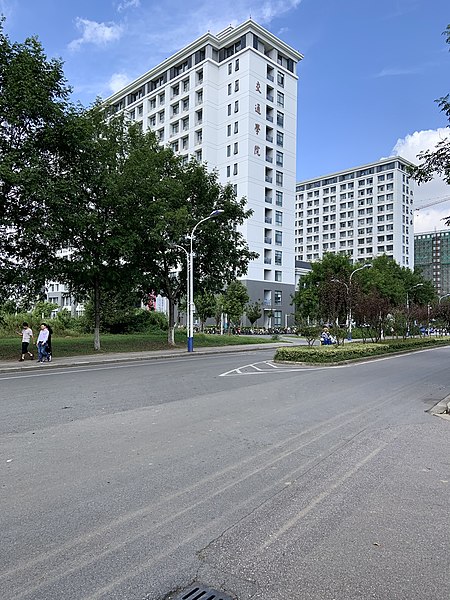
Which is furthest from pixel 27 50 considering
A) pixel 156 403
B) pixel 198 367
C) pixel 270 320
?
pixel 270 320

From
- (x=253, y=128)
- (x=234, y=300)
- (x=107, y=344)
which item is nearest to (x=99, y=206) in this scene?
(x=107, y=344)

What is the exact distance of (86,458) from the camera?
5.85 m

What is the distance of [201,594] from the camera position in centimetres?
303

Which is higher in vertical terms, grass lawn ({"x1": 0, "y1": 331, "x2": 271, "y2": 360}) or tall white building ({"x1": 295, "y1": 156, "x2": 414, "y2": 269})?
tall white building ({"x1": 295, "y1": 156, "x2": 414, "y2": 269})

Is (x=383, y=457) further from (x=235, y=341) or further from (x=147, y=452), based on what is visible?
(x=235, y=341)

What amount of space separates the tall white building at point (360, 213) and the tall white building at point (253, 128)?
1702 inches

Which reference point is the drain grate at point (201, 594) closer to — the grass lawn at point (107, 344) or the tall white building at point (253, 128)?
the grass lawn at point (107, 344)

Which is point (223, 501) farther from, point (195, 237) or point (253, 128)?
point (253, 128)

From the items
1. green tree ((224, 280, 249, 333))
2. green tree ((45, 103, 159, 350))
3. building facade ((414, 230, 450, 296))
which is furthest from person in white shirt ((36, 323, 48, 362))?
building facade ((414, 230, 450, 296))

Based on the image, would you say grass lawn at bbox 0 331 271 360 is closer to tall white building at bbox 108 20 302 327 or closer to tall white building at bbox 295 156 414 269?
tall white building at bbox 108 20 302 327

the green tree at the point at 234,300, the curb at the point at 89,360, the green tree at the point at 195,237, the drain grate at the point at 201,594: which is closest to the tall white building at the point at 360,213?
the green tree at the point at 234,300

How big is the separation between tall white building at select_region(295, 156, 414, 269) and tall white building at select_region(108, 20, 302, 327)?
43.2 metres

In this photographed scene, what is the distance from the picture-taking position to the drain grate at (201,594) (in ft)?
9.80

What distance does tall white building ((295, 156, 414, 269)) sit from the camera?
11338 cm
